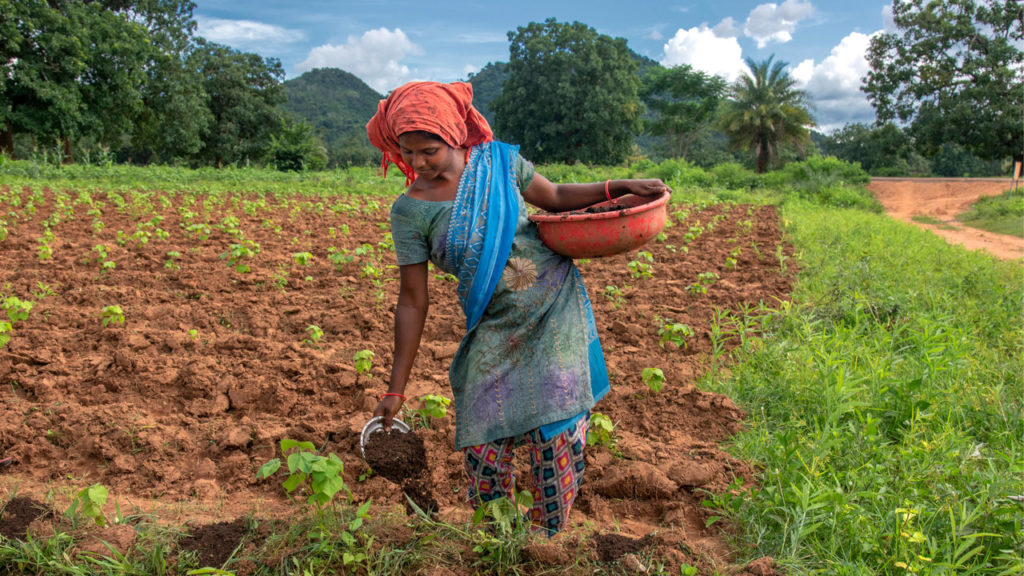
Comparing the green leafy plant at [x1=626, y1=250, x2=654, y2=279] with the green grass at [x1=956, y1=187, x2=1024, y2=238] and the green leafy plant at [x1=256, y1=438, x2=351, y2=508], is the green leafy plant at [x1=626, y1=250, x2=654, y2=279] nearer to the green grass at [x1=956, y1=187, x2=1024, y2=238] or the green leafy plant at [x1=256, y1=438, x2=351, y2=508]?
the green leafy plant at [x1=256, y1=438, x2=351, y2=508]

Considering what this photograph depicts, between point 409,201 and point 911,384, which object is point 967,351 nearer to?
point 911,384

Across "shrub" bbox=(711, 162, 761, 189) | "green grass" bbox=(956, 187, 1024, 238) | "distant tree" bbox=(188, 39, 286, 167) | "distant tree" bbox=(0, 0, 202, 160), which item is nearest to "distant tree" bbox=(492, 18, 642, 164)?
"distant tree" bbox=(188, 39, 286, 167)

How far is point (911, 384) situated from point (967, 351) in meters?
0.98

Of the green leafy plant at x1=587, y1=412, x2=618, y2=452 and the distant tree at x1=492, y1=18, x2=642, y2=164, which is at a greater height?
the distant tree at x1=492, y1=18, x2=642, y2=164

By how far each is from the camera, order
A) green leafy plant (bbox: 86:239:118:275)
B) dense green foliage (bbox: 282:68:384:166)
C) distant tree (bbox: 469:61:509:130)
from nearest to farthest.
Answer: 1. green leafy plant (bbox: 86:239:118:275)
2. dense green foliage (bbox: 282:68:384:166)
3. distant tree (bbox: 469:61:509:130)

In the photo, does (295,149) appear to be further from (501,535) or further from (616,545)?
(616,545)

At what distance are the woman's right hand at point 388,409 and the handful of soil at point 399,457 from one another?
0.10 feet

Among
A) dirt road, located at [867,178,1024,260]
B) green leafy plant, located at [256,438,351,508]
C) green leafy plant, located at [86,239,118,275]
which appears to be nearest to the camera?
green leafy plant, located at [256,438,351,508]

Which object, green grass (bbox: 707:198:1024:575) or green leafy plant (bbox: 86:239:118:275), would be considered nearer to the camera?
green grass (bbox: 707:198:1024:575)

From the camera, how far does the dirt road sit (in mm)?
13841

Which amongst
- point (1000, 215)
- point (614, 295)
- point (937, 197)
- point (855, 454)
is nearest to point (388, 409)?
point (855, 454)

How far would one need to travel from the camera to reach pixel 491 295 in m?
2.01

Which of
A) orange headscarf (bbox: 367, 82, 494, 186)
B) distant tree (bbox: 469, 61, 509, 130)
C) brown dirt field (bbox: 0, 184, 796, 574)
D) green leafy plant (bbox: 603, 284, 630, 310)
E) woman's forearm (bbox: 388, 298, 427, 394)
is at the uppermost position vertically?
distant tree (bbox: 469, 61, 509, 130)

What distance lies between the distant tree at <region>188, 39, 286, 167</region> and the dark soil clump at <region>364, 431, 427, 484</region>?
3813 cm
